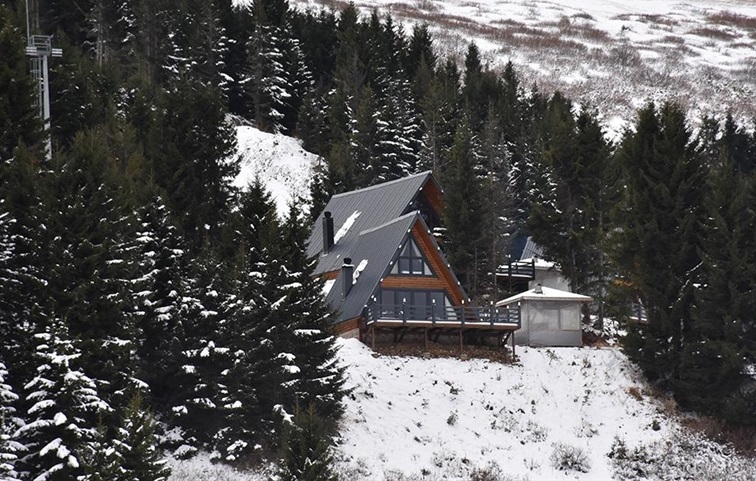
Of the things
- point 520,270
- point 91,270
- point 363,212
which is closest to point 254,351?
point 91,270

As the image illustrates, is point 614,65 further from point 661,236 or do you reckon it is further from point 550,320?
point 661,236

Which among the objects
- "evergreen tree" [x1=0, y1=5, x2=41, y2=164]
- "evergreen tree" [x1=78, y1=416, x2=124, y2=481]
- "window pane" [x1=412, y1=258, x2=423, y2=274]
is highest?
"evergreen tree" [x1=0, y1=5, x2=41, y2=164]

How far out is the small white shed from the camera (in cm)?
5534

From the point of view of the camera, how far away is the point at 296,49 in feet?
319

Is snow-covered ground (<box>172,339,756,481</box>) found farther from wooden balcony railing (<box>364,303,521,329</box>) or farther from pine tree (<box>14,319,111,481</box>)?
pine tree (<box>14,319,111,481</box>)

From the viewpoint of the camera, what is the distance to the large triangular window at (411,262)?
5419 cm

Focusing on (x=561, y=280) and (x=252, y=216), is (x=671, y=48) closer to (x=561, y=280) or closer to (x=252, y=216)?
(x=561, y=280)

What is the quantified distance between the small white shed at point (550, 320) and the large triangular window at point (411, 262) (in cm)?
463

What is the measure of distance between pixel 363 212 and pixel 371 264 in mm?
8827

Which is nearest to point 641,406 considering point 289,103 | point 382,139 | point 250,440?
point 250,440

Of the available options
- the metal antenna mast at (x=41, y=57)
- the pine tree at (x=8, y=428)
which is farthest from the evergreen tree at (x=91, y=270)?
the metal antenna mast at (x=41, y=57)

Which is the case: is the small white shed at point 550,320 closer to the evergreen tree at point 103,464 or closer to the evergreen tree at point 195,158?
the evergreen tree at point 195,158

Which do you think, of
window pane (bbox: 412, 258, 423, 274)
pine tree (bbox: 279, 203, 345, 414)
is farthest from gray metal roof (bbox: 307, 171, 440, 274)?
pine tree (bbox: 279, 203, 345, 414)

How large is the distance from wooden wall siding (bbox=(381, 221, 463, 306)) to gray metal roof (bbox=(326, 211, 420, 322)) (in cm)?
59
